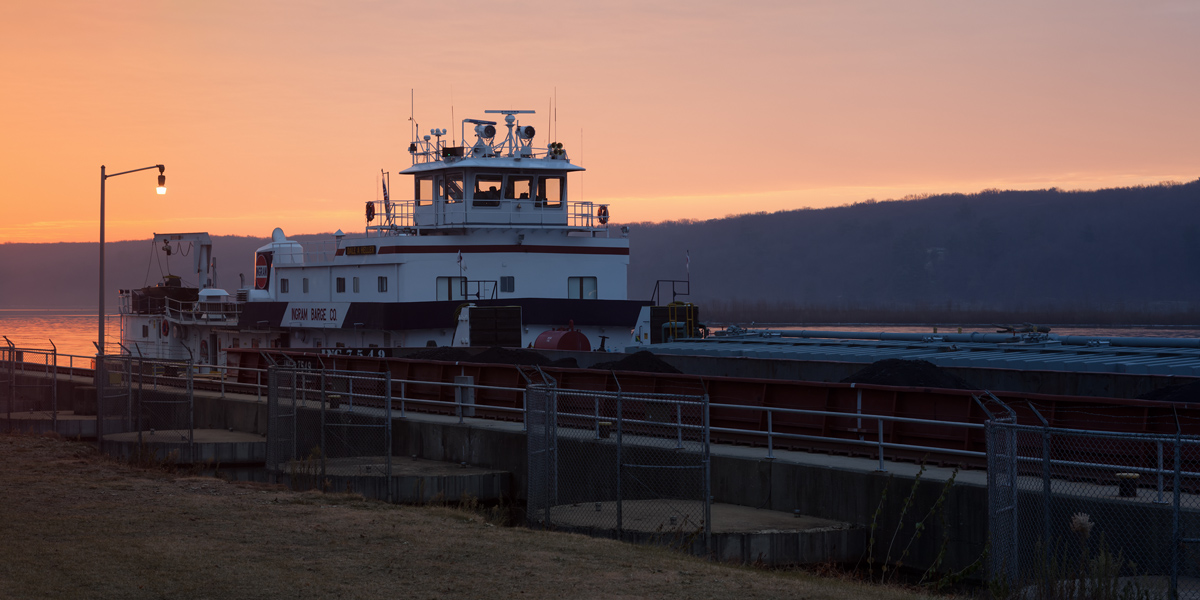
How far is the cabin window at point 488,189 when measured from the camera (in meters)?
39.5

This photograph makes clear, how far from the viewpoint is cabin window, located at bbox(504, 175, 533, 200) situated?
130 ft

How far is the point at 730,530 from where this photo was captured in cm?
1270

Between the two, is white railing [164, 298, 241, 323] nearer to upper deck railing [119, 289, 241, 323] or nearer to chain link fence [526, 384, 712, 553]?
upper deck railing [119, 289, 241, 323]

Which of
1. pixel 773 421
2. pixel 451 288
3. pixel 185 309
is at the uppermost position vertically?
pixel 451 288

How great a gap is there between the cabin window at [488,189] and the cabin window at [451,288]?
10.9ft

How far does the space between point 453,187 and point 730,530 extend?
28.8 m

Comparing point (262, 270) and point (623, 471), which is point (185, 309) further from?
point (623, 471)

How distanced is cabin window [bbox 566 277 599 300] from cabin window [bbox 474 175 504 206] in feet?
12.6

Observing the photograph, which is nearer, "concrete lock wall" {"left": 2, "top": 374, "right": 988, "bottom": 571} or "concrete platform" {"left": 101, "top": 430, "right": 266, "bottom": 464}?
"concrete lock wall" {"left": 2, "top": 374, "right": 988, "bottom": 571}

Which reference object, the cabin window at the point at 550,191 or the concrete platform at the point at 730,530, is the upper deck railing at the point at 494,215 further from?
the concrete platform at the point at 730,530

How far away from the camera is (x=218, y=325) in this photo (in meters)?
43.3

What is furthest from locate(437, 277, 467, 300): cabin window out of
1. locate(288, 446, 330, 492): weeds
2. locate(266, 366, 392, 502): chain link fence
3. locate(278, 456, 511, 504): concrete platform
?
locate(288, 446, 330, 492): weeds

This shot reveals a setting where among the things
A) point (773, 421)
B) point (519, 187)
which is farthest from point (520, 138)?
point (773, 421)

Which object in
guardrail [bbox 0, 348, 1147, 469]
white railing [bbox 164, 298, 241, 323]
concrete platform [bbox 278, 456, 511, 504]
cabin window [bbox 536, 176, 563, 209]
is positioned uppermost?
cabin window [bbox 536, 176, 563, 209]
